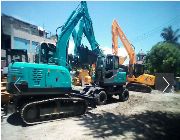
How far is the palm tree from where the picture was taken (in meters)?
42.4

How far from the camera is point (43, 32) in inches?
1870

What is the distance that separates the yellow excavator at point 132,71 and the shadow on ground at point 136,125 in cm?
978

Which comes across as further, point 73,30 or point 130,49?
point 130,49

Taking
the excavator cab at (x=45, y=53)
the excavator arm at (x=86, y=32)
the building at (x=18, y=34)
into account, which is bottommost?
the excavator cab at (x=45, y=53)

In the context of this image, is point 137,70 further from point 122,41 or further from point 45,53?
point 45,53

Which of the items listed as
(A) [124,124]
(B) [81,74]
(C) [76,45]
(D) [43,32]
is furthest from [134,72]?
(D) [43,32]

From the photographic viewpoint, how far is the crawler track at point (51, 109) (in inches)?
335

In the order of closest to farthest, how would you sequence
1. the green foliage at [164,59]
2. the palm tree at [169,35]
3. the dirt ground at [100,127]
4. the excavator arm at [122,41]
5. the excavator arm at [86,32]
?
the dirt ground at [100,127] → the excavator arm at [86,32] → the excavator arm at [122,41] → the green foliage at [164,59] → the palm tree at [169,35]

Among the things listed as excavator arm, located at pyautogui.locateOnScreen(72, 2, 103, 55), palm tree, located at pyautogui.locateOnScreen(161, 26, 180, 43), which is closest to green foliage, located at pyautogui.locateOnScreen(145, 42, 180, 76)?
palm tree, located at pyautogui.locateOnScreen(161, 26, 180, 43)

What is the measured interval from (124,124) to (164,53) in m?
25.5

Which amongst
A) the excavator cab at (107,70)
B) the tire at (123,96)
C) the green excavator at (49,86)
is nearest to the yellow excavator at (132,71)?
the tire at (123,96)

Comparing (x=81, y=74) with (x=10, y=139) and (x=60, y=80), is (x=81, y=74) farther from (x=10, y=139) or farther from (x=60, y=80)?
(x=10, y=139)

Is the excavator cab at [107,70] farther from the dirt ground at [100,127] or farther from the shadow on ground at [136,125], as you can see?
the shadow on ground at [136,125]

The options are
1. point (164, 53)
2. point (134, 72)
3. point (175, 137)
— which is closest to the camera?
point (175, 137)
